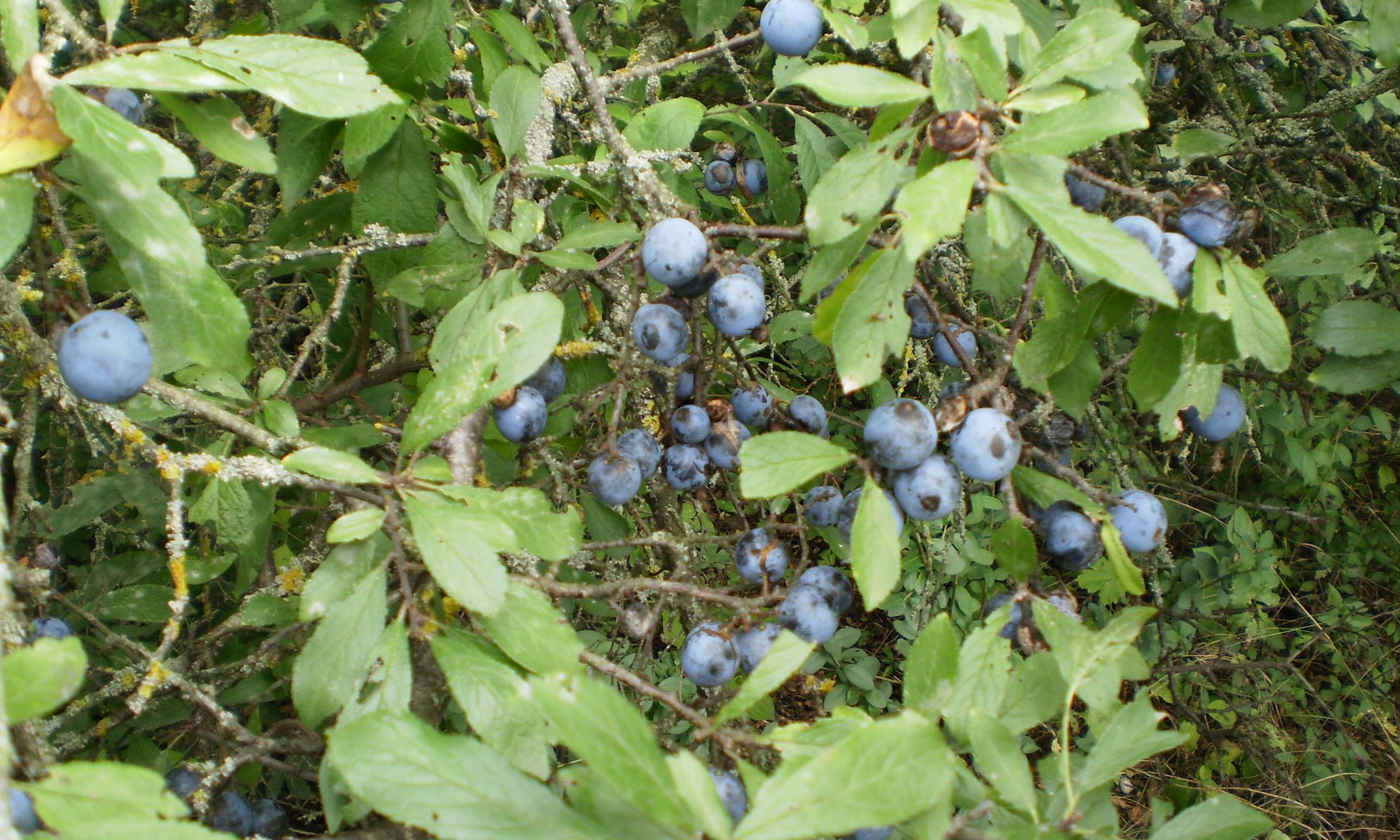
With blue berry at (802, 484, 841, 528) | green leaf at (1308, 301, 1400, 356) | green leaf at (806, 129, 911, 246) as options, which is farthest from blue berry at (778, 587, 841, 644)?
green leaf at (1308, 301, 1400, 356)

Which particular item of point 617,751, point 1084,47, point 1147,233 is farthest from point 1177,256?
point 617,751

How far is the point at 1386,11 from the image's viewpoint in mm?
1189

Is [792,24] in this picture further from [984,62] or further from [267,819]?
[267,819]

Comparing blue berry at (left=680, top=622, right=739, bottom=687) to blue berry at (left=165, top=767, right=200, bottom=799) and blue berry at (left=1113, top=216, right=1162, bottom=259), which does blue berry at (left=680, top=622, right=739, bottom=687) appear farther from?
blue berry at (left=165, top=767, right=200, bottom=799)

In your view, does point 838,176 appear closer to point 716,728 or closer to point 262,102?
point 716,728

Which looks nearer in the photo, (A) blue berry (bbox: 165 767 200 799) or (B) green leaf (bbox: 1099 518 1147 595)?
(B) green leaf (bbox: 1099 518 1147 595)

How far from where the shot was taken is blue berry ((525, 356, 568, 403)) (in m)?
1.19

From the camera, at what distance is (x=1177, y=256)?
899mm

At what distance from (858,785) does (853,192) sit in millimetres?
529

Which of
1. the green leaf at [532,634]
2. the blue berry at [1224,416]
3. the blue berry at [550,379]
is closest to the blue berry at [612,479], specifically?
the blue berry at [550,379]

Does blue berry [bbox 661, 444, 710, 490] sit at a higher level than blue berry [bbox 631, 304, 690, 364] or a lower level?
lower

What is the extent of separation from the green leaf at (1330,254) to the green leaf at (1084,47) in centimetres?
42

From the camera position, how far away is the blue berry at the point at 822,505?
113cm

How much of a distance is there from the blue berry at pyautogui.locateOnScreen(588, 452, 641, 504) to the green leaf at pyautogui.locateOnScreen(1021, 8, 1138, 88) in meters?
0.66
